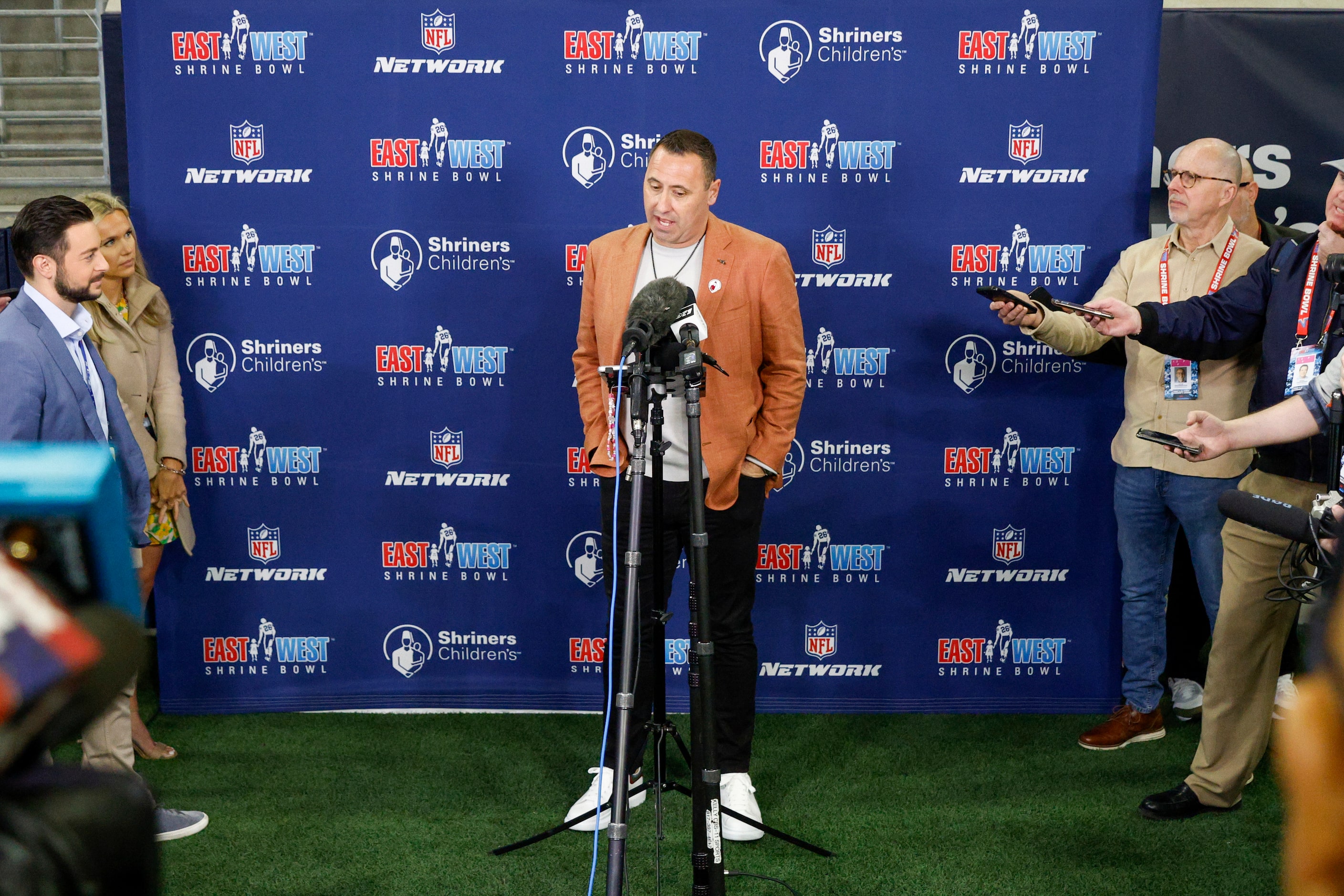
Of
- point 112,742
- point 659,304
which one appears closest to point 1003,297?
point 659,304

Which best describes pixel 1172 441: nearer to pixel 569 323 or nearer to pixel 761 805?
pixel 761 805

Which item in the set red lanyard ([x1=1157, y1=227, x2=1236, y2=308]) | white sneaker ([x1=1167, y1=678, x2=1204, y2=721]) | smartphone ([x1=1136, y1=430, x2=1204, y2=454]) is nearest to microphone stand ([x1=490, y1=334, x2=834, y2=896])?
smartphone ([x1=1136, y1=430, x2=1204, y2=454])

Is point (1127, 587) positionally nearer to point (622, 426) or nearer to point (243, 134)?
point (622, 426)

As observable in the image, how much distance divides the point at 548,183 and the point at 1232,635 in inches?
92.4

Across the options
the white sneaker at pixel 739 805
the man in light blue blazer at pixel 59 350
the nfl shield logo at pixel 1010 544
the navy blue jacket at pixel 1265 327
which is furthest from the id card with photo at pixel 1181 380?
the man in light blue blazer at pixel 59 350

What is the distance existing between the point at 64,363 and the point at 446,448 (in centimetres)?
135

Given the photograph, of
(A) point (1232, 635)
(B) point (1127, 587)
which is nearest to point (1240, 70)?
(B) point (1127, 587)

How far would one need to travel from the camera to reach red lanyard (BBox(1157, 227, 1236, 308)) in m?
3.28

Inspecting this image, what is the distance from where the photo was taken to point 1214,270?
10.8 ft

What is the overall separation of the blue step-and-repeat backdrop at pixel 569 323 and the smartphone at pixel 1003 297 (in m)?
0.42

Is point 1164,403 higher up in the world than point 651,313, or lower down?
lower down

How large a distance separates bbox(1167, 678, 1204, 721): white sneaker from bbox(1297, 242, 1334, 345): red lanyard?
58.6 inches

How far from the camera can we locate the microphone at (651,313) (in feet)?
6.83

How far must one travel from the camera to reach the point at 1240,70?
439 centimetres
